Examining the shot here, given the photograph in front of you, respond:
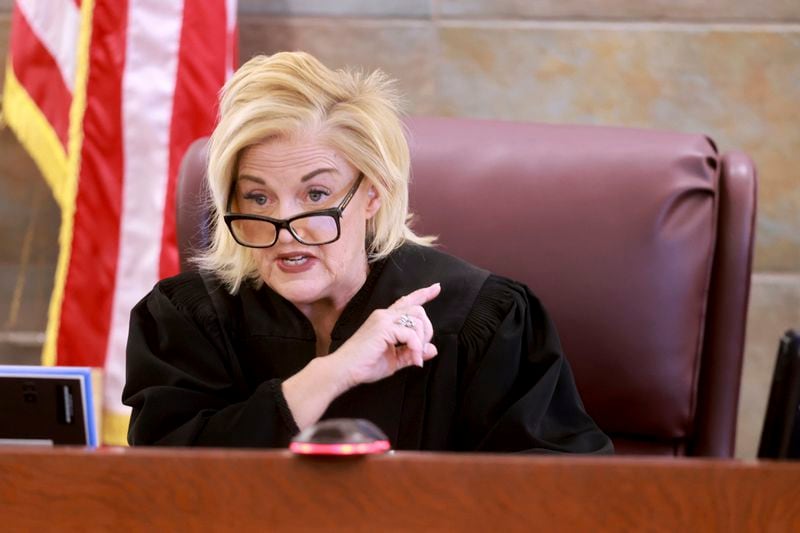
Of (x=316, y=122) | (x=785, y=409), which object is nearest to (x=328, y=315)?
(x=316, y=122)

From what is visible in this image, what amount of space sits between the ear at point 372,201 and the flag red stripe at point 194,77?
2.80 ft

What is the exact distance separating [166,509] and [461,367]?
0.79m

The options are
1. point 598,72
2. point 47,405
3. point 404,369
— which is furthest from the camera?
point 598,72

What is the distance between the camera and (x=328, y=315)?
1.56 m

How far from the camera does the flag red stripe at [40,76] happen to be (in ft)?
7.75

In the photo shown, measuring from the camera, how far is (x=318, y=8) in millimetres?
2510

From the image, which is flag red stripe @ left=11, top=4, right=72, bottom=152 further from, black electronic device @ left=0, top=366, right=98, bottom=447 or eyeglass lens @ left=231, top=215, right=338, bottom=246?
black electronic device @ left=0, top=366, right=98, bottom=447

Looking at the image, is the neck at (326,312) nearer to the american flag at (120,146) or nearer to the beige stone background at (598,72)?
the american flag at (120,146)

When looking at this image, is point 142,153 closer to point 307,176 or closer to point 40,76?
point 40,76

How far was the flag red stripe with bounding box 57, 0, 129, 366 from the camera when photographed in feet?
7.53

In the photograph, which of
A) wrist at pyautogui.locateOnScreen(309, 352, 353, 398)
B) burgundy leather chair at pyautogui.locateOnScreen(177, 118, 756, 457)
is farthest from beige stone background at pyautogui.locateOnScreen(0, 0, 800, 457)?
wrist at pyautogui.locateOnScreen(309, 352, 353, 398)

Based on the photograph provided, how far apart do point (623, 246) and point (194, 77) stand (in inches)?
41.1

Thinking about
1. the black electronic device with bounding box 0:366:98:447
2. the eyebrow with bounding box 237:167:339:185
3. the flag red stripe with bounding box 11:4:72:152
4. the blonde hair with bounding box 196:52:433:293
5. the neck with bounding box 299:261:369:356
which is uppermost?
the flag red stripe with bounding box 11:4:72:152

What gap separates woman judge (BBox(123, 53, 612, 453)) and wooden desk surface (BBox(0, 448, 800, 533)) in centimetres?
60
